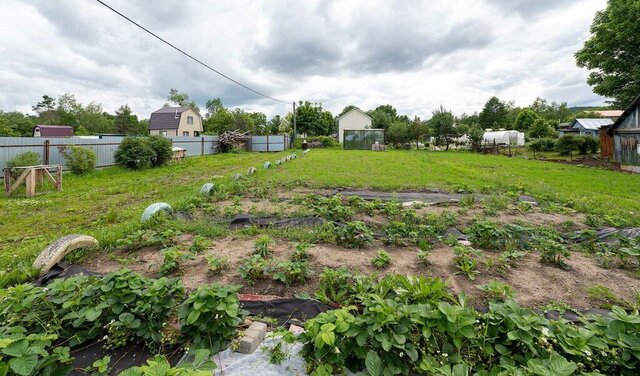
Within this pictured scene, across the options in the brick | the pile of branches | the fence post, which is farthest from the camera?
the pile of branches

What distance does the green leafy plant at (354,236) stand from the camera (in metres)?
3.67

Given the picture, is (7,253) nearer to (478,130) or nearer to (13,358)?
(13,358)

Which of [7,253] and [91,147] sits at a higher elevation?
[91,147]

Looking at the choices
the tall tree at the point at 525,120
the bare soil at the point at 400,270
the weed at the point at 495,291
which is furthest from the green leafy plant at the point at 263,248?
the tall tree at the point at 525,120

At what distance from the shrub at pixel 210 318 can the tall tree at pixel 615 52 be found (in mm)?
21973

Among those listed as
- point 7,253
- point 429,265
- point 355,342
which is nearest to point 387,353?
point 355,342

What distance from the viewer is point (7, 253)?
372cm

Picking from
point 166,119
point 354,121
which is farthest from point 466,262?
point 354,121

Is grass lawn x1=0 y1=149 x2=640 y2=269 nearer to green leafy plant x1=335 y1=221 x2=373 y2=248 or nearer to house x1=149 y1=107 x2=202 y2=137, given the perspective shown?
green leafy plant x1=335 y1=221 x2=373 y2=248

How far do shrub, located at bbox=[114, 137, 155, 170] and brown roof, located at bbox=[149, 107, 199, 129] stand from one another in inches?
911

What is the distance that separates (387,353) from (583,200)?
7232mm

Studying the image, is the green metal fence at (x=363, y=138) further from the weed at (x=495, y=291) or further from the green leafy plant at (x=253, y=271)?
the weed at (x=495, y=291)

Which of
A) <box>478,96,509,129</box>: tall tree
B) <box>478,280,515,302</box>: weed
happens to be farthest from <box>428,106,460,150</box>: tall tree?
<box>478,96,509,129</box>: tall tree

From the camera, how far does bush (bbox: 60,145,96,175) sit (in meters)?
10.9
